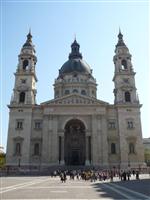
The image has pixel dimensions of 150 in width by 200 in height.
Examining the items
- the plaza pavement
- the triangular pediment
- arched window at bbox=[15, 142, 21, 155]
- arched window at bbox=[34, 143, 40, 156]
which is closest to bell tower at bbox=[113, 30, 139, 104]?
the triangular pediment

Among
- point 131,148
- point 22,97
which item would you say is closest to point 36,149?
point 22,97

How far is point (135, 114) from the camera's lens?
162ft

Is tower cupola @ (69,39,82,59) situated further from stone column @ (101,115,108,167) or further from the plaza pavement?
the plaza pavement

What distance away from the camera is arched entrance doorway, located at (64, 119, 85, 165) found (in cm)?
5126

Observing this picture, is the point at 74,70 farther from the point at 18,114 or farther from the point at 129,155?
the point at 129,155

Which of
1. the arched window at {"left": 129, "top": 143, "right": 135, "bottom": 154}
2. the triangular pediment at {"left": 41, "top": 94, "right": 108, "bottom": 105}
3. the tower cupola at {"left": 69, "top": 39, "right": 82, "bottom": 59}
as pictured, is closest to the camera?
the arched window at {"left": 129, "top": 143, "right": 135, "bottom": 154}

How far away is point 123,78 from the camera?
172 ft

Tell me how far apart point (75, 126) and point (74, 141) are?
9.47ft

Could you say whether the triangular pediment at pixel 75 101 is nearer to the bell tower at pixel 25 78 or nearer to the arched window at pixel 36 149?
the bell tower at pixel 25 78

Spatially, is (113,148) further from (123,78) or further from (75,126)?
(123,78)

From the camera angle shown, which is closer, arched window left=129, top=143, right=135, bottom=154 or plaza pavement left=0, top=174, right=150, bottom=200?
plaza pavement left=0, top=174, right=150, bottom=200

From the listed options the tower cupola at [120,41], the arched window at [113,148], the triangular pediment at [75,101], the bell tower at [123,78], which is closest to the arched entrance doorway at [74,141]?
the triangular pediment at [75,101]

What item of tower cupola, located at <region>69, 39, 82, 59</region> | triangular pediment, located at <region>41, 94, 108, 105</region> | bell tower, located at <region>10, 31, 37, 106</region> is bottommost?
triangular pediment, located at <region>41, 94, 108, 105</region>

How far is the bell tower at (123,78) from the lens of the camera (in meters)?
50.9
